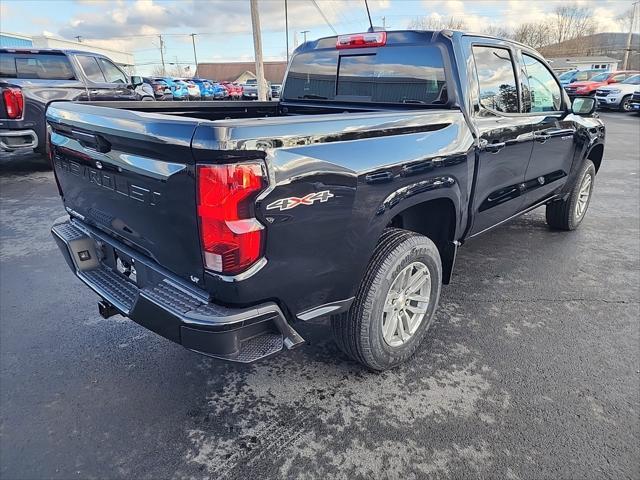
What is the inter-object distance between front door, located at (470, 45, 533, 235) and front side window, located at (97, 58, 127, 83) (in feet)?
28.8

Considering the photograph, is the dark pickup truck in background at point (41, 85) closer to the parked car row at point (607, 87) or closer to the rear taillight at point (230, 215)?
the rear taillight at point (230, 215)

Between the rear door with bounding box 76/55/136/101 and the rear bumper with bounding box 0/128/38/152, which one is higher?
the rear door with bounding box 76/55/136/101

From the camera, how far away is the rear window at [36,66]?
859 centimetres

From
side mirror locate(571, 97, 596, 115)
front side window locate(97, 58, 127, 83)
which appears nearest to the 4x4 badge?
side mirror locate(571, 97, 596, 115)

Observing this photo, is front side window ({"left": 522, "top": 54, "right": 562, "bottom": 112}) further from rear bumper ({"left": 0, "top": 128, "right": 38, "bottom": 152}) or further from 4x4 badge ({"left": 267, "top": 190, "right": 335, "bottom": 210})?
rear bumper ({"left": 0, "top": 128, "right": 38, "bottom": 152})

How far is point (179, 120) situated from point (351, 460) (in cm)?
173

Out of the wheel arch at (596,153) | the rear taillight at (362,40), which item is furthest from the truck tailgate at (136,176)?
the wheel arch at (596,153)

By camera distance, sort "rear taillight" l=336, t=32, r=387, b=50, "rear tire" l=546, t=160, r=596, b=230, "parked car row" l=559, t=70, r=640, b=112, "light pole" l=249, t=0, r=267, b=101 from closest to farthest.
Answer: "rear taillight" l=336, t=32, r=387, b=50 < "rear tire" l=546, t=160, r=596, b=230 < "light pole" l=249, t=0, r=267, b=101 < "parked car row" l=559, t=70, r=640, b=112

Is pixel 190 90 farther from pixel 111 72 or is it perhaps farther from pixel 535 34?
pixel 535 34

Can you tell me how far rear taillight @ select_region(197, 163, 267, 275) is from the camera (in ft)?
5.90

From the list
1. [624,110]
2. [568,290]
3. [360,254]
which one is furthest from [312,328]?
[624,110]

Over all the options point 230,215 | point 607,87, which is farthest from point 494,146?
point 607,87

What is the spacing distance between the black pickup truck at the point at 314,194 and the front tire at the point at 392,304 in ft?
0.03

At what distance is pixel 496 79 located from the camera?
3.45 meters
